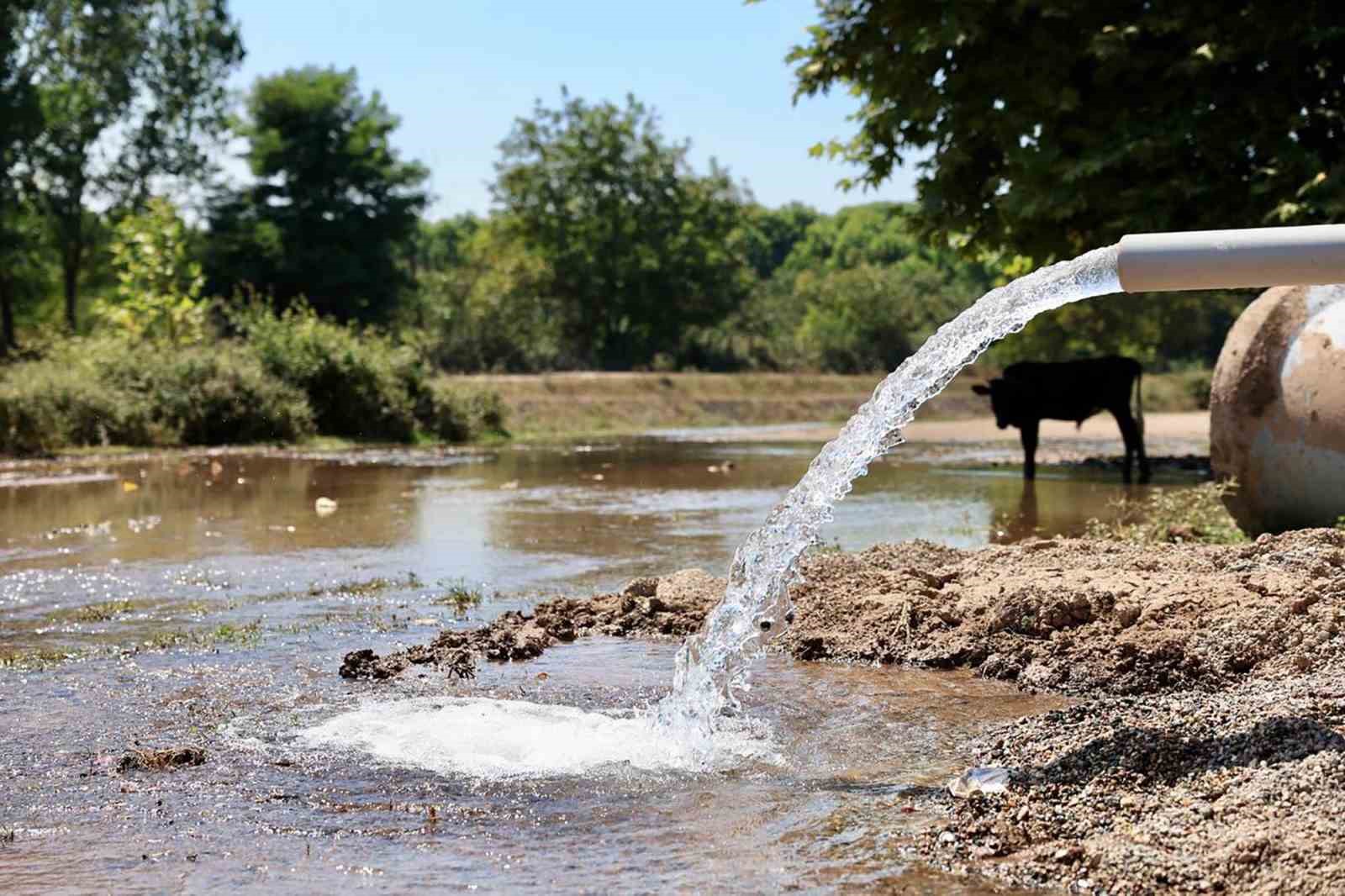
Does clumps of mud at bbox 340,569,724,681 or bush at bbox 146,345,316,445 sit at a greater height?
bush at bbox 146,345,316,445

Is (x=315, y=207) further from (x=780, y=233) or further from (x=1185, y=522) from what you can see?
(x=780, y=233)

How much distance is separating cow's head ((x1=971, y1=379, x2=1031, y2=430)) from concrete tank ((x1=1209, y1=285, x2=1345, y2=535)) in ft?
26.2

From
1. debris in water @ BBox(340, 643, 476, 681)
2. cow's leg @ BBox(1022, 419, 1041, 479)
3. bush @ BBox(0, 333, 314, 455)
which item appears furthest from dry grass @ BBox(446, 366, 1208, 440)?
debris in water @ BBox(340, 643, 476, 681)

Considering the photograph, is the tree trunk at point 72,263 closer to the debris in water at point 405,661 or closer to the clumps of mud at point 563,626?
the clumps of mud at point 563,626

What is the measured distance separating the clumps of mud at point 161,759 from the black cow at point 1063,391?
14478mm

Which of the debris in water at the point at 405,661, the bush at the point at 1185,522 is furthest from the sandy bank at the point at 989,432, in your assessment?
the debris in water at the point at 405,661

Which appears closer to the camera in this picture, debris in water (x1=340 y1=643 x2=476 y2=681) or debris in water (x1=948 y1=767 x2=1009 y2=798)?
debris in water (x1=948 y1=767 x2=1009 y2=798)

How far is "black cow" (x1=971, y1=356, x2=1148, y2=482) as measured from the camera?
1891 centimetres

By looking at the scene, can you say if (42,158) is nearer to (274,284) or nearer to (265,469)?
(274,284)

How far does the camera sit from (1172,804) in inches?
183

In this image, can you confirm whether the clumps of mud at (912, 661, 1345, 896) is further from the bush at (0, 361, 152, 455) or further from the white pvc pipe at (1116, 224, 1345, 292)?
the bush at (0, 361, 152, 455)

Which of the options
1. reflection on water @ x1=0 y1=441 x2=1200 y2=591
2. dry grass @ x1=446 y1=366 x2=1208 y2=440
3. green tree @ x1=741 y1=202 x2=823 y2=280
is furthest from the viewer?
green tree @ x1=741 y1=202 x2=823 y2=280

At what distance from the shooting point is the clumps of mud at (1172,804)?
4215mm

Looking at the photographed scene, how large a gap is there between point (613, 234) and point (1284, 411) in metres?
49.3
